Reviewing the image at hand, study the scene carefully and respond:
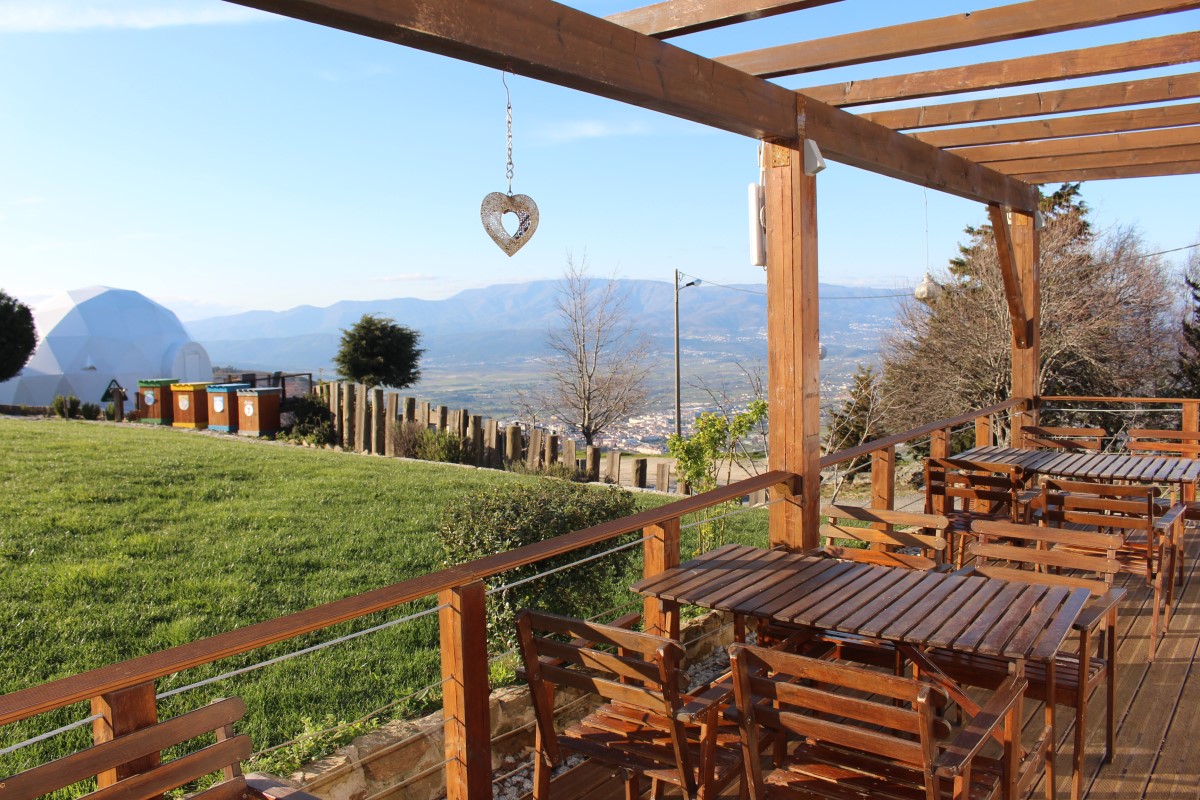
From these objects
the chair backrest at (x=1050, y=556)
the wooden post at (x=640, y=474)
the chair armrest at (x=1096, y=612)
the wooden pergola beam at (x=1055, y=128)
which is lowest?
the wooden post at (x=640, y=474)

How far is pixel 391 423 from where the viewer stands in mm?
14625

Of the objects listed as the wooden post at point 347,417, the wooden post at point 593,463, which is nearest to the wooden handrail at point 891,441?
the wooden post at point 593,463

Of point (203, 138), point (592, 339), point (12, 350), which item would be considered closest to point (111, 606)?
point (592, 339)

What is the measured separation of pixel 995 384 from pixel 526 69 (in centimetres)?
1712

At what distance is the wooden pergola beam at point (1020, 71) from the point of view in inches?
150

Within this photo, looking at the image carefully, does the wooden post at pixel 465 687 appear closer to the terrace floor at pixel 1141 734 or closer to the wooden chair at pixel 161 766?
the wooden chair at pixel 161 766

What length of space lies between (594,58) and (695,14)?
49 cm

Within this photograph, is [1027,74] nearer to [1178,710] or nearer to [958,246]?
[1178,710]

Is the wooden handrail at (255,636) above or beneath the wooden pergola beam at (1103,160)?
beneath

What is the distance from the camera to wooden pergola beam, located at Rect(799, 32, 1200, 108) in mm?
3816

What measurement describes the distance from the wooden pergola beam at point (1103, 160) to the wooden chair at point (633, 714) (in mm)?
5432

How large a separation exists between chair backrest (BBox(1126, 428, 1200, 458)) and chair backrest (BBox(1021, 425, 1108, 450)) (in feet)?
0.82

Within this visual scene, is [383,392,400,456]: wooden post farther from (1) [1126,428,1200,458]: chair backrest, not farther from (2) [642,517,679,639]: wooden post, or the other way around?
(2) [642,517,679,639]: wooden post

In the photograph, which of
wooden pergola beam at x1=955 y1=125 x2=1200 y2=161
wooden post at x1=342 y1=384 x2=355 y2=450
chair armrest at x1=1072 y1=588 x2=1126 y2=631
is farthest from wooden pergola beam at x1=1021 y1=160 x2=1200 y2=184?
wooden post at x1=342 y1=384 x2=355 y2=450
